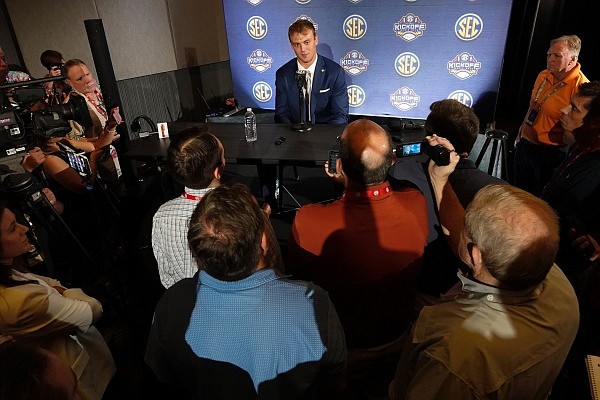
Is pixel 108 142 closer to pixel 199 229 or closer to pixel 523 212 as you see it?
pixel 199 229

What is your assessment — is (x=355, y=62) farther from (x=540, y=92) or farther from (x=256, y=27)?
(x=540, y=92)

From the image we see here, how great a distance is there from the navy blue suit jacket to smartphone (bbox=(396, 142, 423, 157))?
122cm

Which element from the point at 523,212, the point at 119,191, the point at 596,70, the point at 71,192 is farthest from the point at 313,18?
the point at 523,212

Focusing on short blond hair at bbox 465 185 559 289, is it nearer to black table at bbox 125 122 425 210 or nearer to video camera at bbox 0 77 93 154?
black table at bbox 125 122 425 210

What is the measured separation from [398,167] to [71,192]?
7.70ft

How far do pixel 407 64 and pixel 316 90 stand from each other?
137 cm

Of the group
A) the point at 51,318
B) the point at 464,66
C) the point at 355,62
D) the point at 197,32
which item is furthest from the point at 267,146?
the point at 197,32

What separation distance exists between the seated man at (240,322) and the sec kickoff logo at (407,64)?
3.78 metres

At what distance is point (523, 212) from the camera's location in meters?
0.90

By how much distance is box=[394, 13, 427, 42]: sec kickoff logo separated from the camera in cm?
399

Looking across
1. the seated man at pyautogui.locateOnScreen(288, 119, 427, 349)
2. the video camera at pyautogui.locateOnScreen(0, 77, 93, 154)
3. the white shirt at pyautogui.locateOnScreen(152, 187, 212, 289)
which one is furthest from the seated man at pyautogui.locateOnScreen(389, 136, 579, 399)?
the video camera at pyautogui.locateOnScreen(0, 77, 93, 154)

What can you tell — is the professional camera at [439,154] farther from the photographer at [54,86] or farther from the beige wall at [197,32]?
the beige wall at [197,32]

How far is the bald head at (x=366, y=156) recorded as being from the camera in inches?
50.8

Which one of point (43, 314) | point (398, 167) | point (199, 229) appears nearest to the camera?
point (199, 229)
